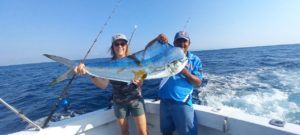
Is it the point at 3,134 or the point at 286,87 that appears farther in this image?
the point at 286,87

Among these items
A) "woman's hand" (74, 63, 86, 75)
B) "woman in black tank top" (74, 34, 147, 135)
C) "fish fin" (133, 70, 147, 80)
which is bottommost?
"woman in black tank top" (74, 34, 147, 135)

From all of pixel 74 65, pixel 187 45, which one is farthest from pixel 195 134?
pixel 74 65

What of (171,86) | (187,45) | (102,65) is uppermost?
(187,45)

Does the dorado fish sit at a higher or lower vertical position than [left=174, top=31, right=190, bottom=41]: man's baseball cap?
lower

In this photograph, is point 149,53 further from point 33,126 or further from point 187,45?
point 33,126

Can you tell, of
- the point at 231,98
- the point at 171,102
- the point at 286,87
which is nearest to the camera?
the point at 171,102

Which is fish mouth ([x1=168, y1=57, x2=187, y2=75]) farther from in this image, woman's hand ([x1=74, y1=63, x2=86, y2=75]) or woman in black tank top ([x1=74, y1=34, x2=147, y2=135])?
woman in black tank top ([x1=74, y1=34, x2=147, y2=135])

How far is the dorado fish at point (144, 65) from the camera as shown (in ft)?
6.14

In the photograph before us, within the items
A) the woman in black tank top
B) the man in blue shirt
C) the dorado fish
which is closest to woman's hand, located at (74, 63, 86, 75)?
the dorado fish

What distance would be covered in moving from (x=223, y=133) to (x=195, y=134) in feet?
1.28

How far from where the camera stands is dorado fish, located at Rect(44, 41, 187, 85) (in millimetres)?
1870

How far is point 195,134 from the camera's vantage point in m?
2.59

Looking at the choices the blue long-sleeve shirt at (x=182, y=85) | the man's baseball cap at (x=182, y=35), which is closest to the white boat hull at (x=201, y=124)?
the blue long-sleeve shirt at (x=182, y=85)

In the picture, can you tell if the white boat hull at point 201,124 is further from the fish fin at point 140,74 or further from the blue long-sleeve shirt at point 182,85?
the fish fin at point 140,74
